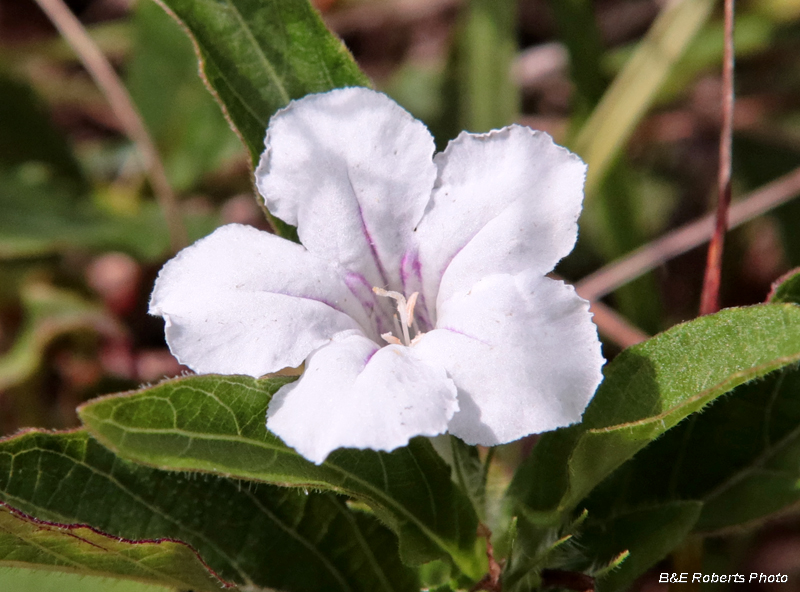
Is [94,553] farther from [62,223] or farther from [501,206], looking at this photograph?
[62,223]

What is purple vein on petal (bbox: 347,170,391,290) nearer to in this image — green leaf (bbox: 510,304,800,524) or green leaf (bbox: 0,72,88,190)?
green leaf (bbox: 510,304,800,524)

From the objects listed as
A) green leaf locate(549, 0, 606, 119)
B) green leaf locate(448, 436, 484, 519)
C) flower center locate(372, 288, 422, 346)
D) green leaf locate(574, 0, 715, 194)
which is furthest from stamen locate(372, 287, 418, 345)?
green leaf locate(549, 0, 606, 119)

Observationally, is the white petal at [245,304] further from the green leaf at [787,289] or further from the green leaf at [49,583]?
the green leaf at [49,583]

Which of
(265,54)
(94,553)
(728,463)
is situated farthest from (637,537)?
(265,54)

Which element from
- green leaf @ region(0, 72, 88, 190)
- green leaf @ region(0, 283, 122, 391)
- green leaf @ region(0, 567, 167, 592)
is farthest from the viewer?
green leaf @ region(0, 72, 88, 190)

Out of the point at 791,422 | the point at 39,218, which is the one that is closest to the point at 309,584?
the point at 791,422

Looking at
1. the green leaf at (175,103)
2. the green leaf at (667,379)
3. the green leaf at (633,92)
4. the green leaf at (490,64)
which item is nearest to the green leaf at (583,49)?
the green leaf at (633,92)
